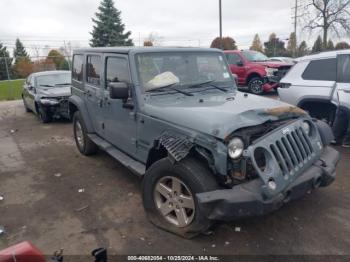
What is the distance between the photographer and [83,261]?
3018 mm

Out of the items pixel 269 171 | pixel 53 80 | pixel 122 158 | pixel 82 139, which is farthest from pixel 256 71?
pixel 269 171

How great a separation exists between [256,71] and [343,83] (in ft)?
23.7

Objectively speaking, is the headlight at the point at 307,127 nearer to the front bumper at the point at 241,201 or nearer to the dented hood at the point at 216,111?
the dented hood at the point at 216,111

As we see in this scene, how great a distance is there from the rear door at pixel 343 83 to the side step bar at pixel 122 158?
12.7 feet

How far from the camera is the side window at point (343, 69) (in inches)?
224

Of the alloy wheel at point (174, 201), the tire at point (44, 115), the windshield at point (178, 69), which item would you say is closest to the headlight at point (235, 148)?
the alloy wheel at point (174, 201)

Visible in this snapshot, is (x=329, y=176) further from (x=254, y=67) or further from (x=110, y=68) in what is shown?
(x=254, y=67)

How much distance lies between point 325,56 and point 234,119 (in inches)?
161

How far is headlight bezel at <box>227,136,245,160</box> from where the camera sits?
2852 mm

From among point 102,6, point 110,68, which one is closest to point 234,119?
point 110,68

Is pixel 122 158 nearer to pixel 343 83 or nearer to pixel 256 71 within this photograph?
pixel 343 83

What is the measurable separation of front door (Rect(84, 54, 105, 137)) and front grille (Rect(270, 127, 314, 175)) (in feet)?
9.76

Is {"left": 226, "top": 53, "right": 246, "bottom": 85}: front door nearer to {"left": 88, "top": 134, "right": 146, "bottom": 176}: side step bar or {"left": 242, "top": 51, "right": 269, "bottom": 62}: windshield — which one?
{"left": 242, "top": 51, "right": 269, "bottom": 62}: windshield

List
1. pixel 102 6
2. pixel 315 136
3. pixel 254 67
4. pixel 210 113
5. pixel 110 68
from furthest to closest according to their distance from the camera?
1. pixel 102 6
2. pixel 254 67
3. pixel 110 68
4. pixel 315 136
5. pixel 210 113
